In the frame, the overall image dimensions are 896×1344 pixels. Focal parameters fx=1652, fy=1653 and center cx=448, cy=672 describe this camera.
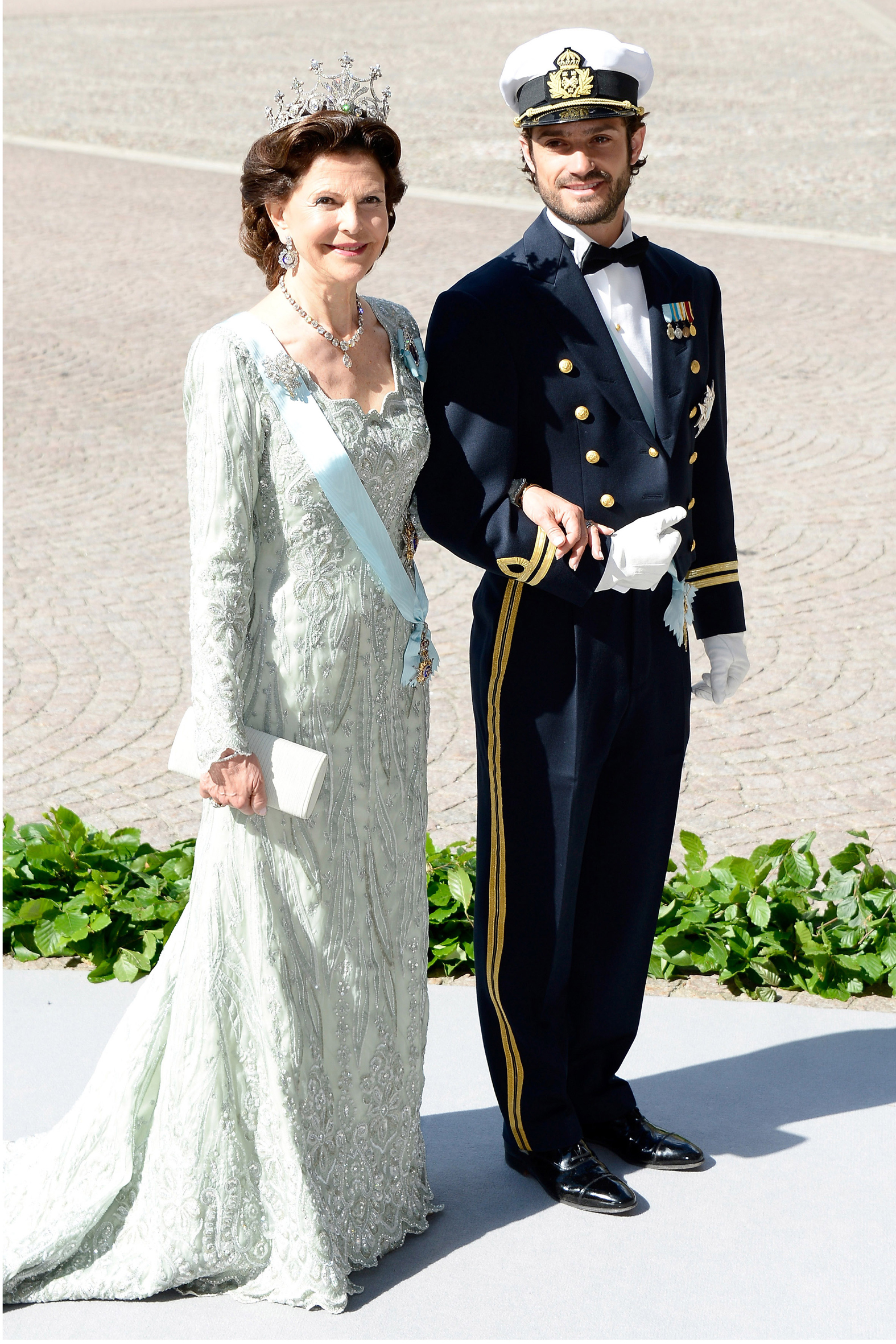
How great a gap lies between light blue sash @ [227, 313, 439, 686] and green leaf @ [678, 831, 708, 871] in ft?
6.33

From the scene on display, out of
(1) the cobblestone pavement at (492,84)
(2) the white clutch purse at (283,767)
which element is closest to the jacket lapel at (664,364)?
(2) the white clutch purse at (283,767)

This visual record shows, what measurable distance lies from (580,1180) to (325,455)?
1.59 metres

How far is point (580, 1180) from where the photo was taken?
339 centimetres

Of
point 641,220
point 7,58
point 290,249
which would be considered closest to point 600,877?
point 290,249

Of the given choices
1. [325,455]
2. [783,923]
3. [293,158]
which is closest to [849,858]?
[783,923]

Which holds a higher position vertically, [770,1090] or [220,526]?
[220,526]

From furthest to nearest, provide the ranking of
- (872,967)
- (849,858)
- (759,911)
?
(849,858) < (759,911) < (872,967)

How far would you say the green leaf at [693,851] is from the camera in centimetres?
461

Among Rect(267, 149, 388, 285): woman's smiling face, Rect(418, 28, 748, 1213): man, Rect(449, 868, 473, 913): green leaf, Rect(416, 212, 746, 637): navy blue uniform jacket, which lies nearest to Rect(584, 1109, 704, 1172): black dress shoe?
Rect(418, 28, 748, 1213): man

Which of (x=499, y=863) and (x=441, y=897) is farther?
(x=441, y=897)

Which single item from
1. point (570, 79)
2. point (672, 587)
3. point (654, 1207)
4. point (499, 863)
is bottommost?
point (654, 1207)

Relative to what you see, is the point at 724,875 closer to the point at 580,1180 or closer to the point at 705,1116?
the point at 705,1116

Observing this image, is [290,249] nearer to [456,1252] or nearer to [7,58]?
[456,1252]

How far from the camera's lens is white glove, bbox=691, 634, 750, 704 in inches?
138
